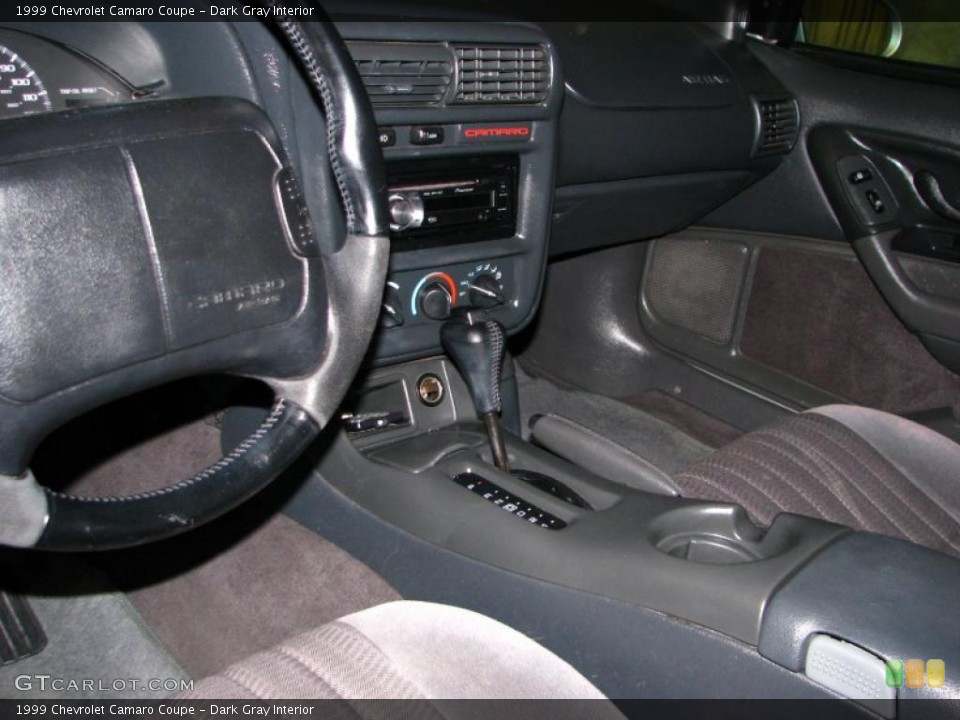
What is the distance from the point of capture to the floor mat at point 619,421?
2.35m

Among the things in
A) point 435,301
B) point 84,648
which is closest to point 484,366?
point 435,301

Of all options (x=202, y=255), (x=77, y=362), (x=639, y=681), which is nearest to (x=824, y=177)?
(x=639, y=681)

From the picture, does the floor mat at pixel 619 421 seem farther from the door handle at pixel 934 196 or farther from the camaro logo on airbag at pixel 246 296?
the camaro logo on airbag at pixel 246 296

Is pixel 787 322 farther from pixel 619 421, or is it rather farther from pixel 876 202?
pixel 619 421

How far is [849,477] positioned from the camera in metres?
1.40

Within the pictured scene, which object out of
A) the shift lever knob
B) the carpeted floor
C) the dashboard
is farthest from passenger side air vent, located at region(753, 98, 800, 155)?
the carpeted floor

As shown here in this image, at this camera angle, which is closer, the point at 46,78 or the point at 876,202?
the point at 46,78

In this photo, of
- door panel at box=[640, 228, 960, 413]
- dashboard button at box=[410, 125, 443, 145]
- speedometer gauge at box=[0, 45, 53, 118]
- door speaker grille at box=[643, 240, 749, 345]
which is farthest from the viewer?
door speaker grille at box=[643, 240, 749, 345]

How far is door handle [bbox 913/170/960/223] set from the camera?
6.24ft

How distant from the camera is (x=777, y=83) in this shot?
205 cm

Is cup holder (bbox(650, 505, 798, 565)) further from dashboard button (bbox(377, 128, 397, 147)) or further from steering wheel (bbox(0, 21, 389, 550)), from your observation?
dashboard button (bbox(377, 128, 397, 147))

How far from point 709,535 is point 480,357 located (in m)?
0.42

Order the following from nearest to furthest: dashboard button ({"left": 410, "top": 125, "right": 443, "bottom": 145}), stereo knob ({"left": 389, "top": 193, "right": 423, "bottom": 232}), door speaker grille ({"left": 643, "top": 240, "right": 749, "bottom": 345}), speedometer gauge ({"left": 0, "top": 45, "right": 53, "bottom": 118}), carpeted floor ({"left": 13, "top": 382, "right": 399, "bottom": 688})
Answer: speedometer gauge ({"left": 0, "top": 45, "right": 53, "bottom": 118})
stereo knob ({"left": 389, "top": 193, "right": 423, "bottom": 232})
dashboard button ({"left": 410, "top": 125, "right": 443, "bottom": 145})
carpeted floor ({"left": 13, "top": 382, "right": 399, "bottom": 688})
door speaker grille ({"left": 643, "top": 240, "right": 749, "bottom": 345})

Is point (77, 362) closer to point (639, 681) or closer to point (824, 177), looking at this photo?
point (639, 681)
